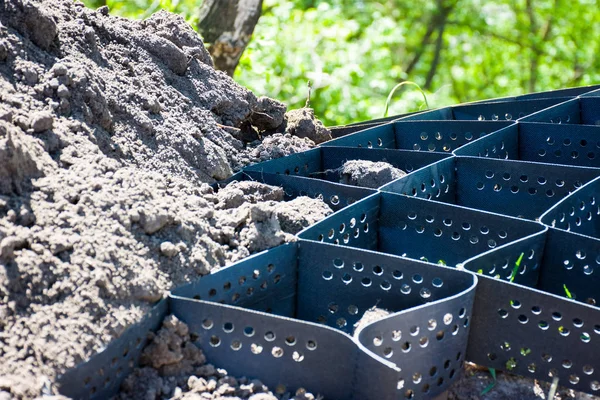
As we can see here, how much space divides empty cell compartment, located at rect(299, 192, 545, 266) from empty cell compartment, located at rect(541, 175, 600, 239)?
20cm

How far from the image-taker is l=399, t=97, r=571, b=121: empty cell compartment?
13.0 feet

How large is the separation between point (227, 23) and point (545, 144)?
2588 millimetres

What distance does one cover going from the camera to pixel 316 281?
2.39 metres

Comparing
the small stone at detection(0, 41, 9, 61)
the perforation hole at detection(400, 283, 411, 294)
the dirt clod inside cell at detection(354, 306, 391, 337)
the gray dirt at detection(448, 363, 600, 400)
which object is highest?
the small stone at detection(0, 41, 9, 61)

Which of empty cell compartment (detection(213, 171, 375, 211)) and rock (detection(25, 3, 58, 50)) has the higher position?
rock (detection(25, 3, 58, 50))

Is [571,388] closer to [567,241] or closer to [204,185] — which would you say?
[567,241]

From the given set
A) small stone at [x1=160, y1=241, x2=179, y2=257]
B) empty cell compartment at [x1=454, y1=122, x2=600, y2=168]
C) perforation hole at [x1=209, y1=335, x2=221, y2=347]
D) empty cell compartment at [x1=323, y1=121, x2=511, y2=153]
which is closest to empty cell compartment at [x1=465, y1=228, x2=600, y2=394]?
perforation hole at [x1=209, y1=335, x2=221, y2=347]

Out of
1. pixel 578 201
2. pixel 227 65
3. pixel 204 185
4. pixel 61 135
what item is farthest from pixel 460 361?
pixel 227 65

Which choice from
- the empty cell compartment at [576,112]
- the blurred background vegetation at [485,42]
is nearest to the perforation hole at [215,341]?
the empty cell compartment at [576,112]

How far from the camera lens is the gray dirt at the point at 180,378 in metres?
1.96

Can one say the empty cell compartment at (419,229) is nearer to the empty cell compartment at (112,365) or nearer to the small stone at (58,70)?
the empty cell compartment at (112,365)

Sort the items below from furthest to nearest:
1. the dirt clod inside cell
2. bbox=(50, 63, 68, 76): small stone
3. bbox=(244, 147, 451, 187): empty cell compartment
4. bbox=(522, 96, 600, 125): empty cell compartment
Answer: bbox=(522, 96, 600, 125): empty cell compartment, bbox=(244, 147, 451, 187): empty cell compartment, bbox=(50, 63, 68, 76): small stone, the dirt clod inside cell

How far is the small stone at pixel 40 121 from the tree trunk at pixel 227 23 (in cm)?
299

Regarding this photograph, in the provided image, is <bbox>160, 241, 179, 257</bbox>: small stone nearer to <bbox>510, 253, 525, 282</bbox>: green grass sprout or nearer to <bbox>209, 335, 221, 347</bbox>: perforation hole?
<bbox>209, 335, 221, 347</bbox>: perforation hole
